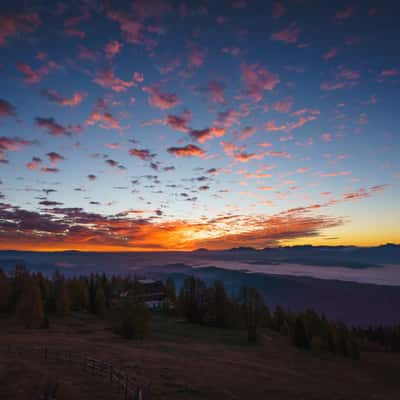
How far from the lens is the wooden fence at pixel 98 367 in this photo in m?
22.5

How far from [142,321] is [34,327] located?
82.6 feet

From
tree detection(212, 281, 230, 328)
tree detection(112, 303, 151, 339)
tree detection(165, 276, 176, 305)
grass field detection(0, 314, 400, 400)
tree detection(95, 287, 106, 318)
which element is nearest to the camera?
grass field detection(0, 314, 400, 400)

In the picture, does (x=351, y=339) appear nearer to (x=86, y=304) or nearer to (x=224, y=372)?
(x=224, y=372)

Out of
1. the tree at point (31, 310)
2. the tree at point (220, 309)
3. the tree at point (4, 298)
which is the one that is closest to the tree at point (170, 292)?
the tree at point (220, 309)

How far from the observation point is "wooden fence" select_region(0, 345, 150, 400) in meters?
22.5

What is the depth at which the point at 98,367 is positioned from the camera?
28.8 m

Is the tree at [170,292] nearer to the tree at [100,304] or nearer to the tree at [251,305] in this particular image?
the tree at [251,305]

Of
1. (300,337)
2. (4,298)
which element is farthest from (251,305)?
(4,298)

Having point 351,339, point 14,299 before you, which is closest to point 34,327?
point 14,299

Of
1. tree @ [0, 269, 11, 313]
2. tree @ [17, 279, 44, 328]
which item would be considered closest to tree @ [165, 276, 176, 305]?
tree @ [0, 269, 11, 313]

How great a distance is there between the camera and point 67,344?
1662 inches

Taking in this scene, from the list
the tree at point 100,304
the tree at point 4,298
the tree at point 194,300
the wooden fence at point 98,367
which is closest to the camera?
the wooden fence at point 98,367

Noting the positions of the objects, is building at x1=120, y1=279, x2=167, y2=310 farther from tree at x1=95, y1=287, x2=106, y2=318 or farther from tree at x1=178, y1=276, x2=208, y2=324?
tree at x1=95, y1=287, x2=106, y2=318

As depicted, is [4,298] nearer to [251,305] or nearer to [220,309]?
[220,309]
